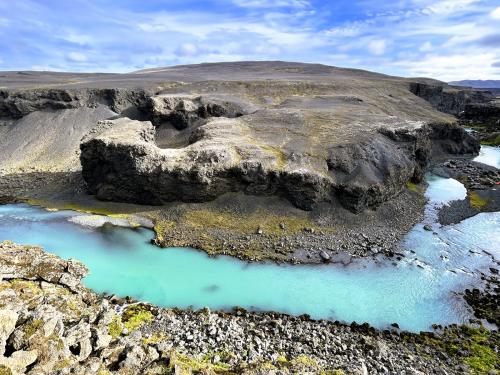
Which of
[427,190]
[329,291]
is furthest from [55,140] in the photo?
[427,190]

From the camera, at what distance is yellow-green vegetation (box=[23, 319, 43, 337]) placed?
19625 mm

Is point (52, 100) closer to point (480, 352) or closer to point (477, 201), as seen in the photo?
point (477, 201)

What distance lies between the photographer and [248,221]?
5084 centimetres

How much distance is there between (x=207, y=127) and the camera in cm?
6806

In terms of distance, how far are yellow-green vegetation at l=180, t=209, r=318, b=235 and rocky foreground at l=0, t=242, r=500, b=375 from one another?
1659cm

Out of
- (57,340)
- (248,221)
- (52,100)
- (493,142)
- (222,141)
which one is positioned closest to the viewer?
(57,340)

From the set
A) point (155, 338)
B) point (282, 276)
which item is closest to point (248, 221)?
point (282, 276)

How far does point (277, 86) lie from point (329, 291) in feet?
268

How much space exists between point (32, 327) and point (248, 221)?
33134mm

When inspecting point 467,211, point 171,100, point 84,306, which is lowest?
point 467,211

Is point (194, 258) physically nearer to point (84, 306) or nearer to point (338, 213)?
point (84, 306)

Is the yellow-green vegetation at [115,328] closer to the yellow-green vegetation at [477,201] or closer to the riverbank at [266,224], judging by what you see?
the riverbank at [266,224]

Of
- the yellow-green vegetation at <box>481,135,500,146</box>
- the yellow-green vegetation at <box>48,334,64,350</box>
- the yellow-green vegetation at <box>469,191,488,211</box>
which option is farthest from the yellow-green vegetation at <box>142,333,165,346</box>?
the yellow-green vegetation at <box>481,135,500,146</box>

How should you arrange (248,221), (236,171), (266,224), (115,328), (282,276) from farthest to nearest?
(236,171) → (248,221) → (266,224) → (282,276) → (115,328)
